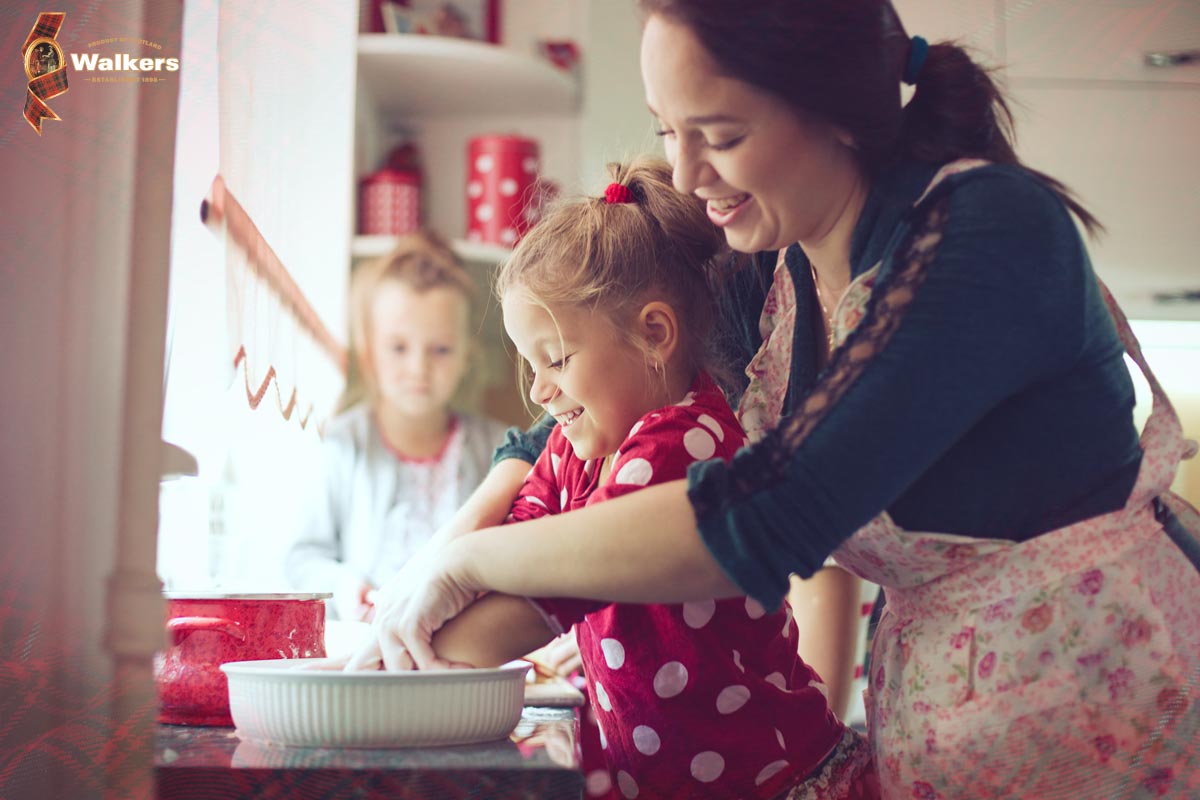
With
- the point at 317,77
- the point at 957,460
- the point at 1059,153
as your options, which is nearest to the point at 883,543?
the point at 957,460

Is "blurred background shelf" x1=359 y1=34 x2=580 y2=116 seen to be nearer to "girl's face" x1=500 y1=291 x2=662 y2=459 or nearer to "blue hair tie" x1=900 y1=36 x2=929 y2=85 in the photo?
"girl's face" x1=500 y1=291 x2=662 y2=459

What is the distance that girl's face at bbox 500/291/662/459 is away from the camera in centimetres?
87

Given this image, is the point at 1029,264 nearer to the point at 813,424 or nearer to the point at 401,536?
the point at 813,424

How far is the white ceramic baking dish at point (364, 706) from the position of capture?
0.58m

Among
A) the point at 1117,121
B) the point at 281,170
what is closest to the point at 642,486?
the point at 281,170

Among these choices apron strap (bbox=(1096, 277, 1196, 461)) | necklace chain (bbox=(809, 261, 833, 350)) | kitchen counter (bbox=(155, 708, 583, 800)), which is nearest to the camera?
kitchen counter (bbox=(155, 708, 583, 800))

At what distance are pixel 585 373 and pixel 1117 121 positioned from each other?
111cm

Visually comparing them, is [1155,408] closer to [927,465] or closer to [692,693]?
[927,465]

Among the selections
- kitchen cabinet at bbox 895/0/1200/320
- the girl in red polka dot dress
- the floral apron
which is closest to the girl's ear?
the girl in red polka dot dress

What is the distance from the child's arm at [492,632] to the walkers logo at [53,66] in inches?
14.9

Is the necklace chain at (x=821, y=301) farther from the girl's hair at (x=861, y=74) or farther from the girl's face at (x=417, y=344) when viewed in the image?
the girl's face at (x=417, y=344)

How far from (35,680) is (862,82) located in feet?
2.01

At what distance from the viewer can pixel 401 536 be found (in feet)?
7.95

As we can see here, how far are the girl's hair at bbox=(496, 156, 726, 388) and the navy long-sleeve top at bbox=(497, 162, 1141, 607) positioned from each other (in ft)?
0.73
